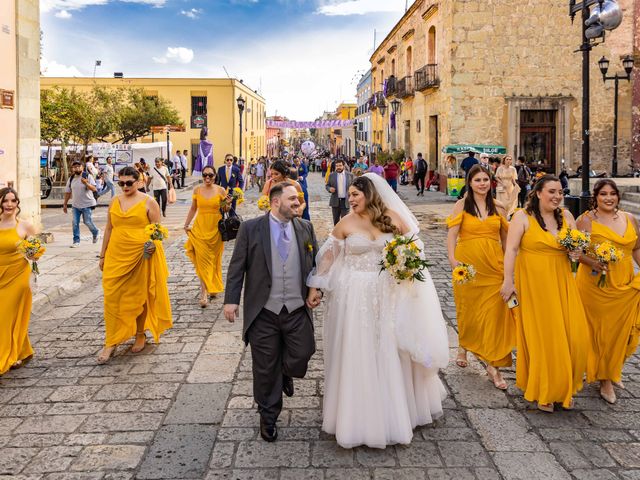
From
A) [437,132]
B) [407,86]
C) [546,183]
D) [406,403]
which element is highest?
[407,86]

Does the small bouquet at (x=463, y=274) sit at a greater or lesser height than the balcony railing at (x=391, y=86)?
lesser

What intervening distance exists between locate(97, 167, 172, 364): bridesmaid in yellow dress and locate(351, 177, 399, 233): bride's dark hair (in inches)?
99.8

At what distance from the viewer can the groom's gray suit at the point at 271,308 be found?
402cm

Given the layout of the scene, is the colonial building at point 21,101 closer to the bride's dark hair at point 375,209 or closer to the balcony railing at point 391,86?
the bride's dark hair at point 375,209

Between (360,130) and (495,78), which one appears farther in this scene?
(360,130)

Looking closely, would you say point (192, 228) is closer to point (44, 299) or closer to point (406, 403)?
point (44, 299)

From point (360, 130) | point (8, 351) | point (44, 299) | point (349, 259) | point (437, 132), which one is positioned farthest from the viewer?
point (360, 130)

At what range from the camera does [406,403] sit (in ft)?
12.7

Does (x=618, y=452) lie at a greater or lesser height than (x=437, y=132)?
lesser

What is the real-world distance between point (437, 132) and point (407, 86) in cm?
497

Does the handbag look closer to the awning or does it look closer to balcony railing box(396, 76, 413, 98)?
the awning

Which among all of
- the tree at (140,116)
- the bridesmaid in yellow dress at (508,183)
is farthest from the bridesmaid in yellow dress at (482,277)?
the tree at (140,116)

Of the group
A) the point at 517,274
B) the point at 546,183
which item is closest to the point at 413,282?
the point at 517,274

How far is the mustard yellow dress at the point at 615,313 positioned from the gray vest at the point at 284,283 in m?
2.34
